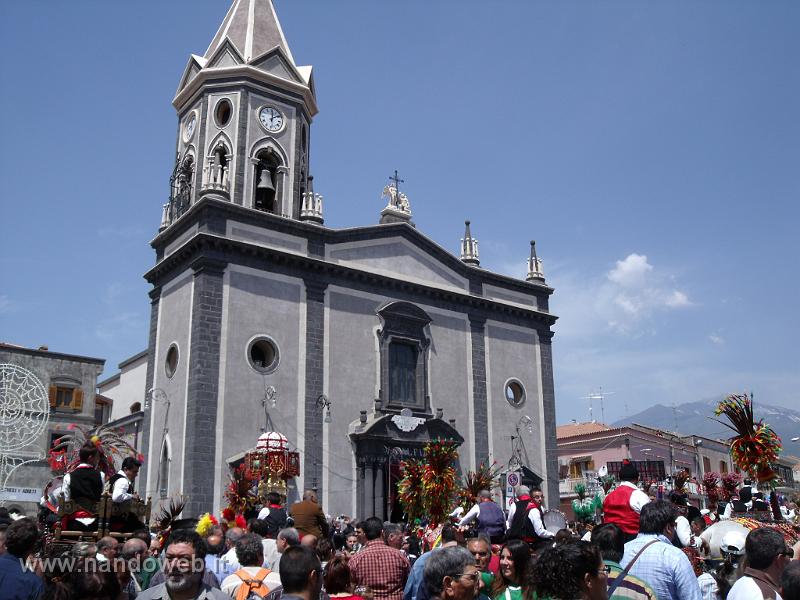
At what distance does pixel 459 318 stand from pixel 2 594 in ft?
83.7

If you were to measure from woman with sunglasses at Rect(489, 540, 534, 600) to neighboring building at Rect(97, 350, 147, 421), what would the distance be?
2953cm

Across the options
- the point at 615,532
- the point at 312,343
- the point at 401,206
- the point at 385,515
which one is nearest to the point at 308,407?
the point at 312,343

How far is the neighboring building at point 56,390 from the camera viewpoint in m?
35.4

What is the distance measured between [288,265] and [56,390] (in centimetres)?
1760

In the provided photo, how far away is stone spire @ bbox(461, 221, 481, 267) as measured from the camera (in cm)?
3209

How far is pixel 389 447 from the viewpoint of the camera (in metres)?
26.6

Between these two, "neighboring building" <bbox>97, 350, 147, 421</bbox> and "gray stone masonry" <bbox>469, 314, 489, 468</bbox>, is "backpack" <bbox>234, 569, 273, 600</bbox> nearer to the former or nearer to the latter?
"gray stone masonry" <bbox>469, 314, 489, 468</bbox>

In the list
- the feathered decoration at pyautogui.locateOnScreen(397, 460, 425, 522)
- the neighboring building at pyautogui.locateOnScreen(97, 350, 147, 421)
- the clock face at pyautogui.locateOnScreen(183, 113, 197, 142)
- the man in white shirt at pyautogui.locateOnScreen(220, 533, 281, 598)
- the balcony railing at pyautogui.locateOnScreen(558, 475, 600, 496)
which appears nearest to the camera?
the man in white shirt at pyautogui.locateOnScreen(220, 533, 281, 598)

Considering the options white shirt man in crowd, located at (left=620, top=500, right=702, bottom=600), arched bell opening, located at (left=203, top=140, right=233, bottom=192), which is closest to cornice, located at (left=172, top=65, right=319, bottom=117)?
arched bell opening, located at (left=203, top=140, right=233, bottom=192)

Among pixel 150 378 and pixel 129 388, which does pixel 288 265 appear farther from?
pixel 129 388

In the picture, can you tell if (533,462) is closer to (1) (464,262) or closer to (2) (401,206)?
(1) (464,262)

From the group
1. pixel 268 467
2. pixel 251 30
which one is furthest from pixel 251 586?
pixel 251 30

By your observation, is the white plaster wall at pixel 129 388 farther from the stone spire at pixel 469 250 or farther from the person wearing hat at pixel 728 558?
the person wearing hat at pixel 728 558

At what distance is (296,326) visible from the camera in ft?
85.3
